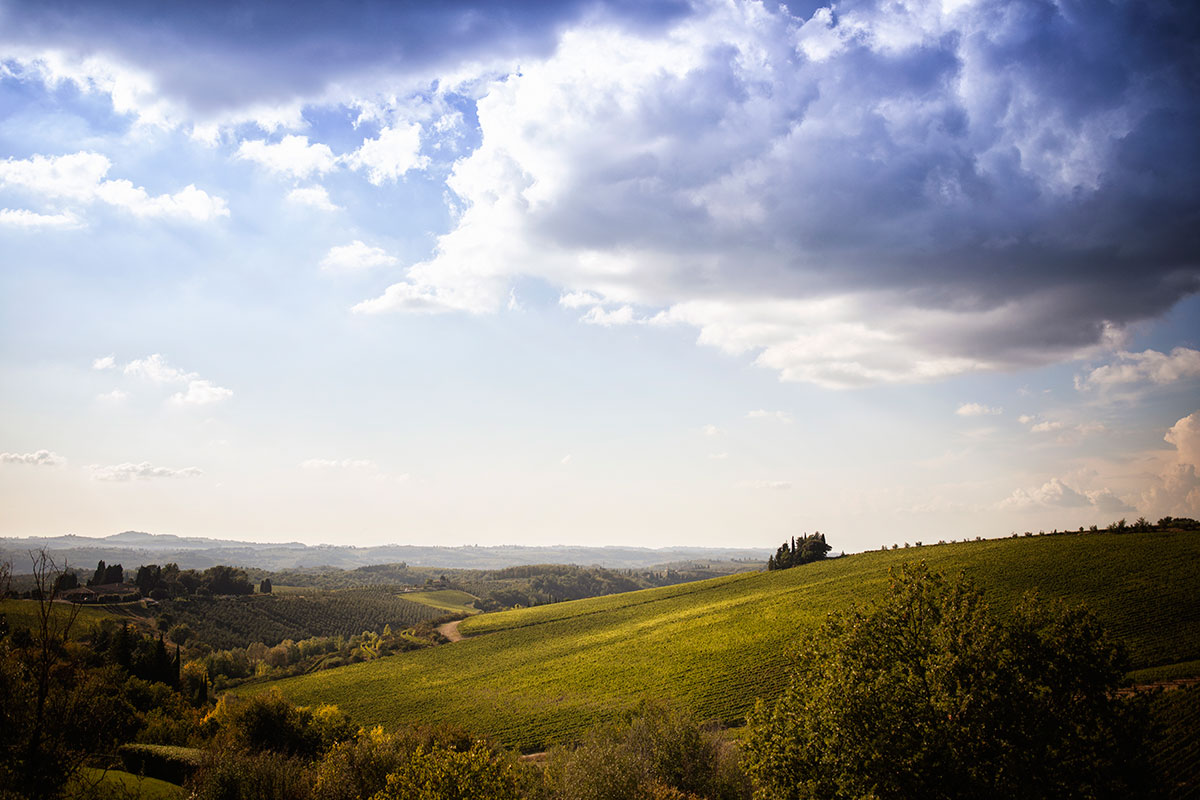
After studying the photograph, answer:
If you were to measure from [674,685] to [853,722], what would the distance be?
162ft

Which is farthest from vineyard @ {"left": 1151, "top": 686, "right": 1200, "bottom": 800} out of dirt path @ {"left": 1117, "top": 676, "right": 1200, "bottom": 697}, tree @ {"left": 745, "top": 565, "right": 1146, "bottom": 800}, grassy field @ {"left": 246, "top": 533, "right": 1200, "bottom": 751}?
grassy field @ {"left": 246, "top": 533, "right": 1200, "bottom": 751}

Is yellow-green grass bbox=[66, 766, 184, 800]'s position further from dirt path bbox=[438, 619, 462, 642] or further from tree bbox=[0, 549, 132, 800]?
dirt path bbox=[438, 619, 462, 642]

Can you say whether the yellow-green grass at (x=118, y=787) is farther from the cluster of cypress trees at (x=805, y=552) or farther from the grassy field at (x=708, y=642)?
the cluster of cypress trees at (x=805, y=552)

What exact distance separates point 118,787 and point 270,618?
163140 mm

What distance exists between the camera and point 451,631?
145 meters

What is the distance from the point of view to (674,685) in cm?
7356

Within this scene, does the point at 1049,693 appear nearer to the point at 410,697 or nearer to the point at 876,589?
the point at 876,589

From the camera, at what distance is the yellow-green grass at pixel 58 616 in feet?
314

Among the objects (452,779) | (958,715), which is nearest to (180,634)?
(452,779)

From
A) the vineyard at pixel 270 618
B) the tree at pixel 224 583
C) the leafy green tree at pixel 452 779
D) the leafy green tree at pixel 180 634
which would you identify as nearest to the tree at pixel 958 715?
the leafy green tree at pixel 452 779

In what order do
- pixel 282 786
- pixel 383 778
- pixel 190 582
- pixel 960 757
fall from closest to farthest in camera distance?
pixel 960 757, pixel 282 786, pixel 383 778, pixel 190 582

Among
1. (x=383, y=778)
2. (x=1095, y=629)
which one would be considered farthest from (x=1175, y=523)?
(x=383, y=778)

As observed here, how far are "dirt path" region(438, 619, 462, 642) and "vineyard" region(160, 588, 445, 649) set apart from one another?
27.6 metres

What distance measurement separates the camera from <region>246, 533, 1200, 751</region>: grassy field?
217 ft
